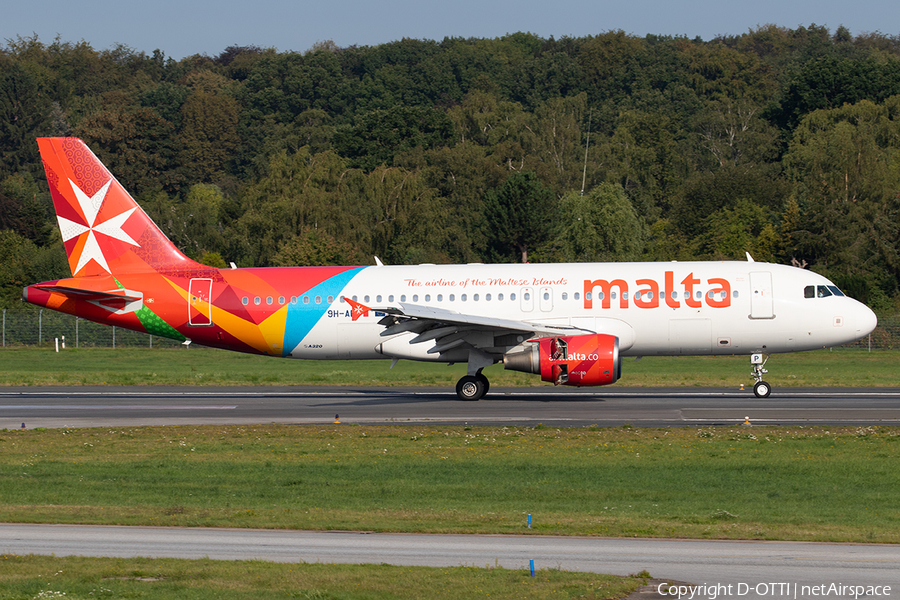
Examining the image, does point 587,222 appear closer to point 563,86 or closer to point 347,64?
point 563,86

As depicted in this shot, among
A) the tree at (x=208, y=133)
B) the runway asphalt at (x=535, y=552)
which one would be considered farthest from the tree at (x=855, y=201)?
the tree at (x=208, y=133)

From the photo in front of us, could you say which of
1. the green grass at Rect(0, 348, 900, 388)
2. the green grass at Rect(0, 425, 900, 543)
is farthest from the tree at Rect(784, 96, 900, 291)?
the green grass at Rect(0, 425, 900, 543)

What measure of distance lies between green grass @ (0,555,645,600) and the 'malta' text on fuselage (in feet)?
68.2

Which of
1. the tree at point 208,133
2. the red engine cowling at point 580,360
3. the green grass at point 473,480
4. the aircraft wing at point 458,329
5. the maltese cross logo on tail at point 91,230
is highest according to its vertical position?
the tree at point 208,133

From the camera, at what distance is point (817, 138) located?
103750mm

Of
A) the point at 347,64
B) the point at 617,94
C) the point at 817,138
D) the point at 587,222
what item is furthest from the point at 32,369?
the point at 347,64

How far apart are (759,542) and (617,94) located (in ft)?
505

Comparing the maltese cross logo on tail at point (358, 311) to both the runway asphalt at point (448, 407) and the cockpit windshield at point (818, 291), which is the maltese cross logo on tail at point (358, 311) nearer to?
the runway asphalt at point (448, 407)

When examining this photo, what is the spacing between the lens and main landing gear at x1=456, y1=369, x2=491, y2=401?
33062mm

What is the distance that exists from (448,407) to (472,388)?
2.12 m

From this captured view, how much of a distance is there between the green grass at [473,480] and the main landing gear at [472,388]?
23.6 feet

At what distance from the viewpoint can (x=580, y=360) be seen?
3036 centimetres

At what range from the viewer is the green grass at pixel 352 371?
41.1 meters

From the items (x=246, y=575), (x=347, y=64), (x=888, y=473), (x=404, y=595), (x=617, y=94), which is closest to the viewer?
(x=404, y=595)
